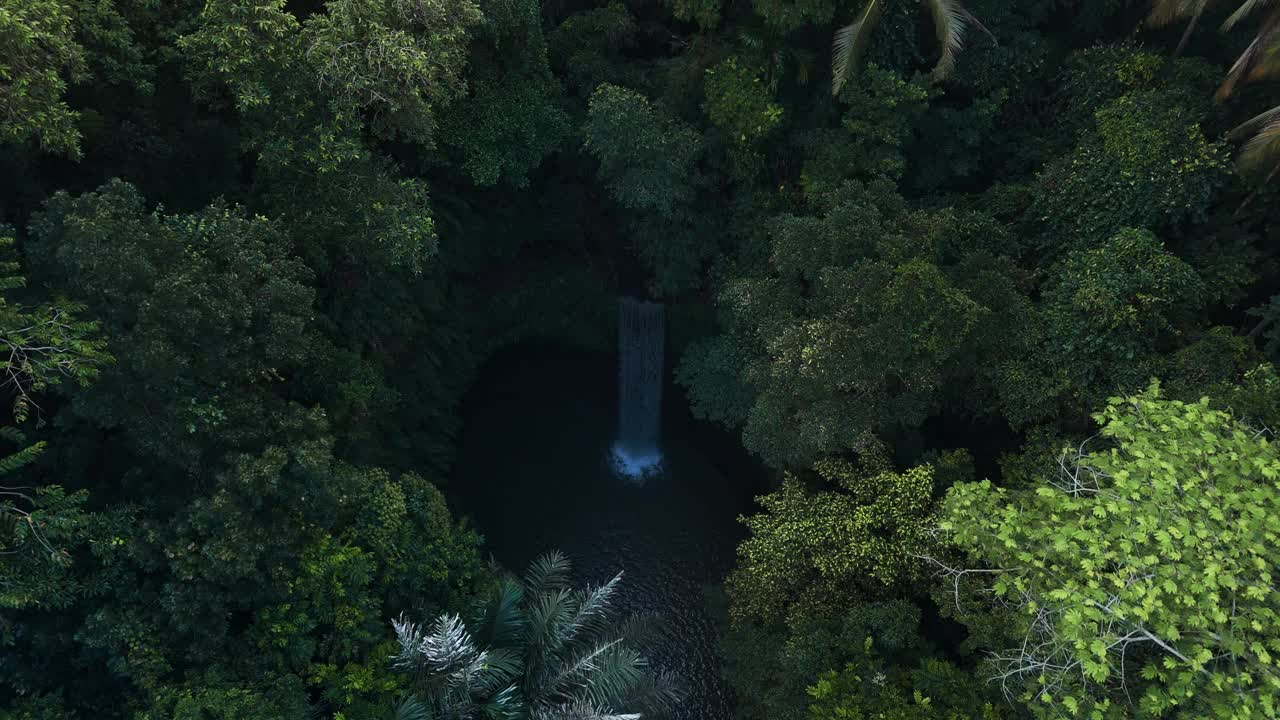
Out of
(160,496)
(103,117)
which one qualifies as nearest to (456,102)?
(103,117)

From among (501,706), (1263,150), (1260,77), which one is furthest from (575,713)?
(1260,77)

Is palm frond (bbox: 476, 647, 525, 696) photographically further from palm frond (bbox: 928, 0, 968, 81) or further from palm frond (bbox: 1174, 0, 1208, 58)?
palm frond (bbox: 1174, 0, 1208, 58)

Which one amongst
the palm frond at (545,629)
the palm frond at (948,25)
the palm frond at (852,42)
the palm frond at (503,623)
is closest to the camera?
the palm frond at (545,629)

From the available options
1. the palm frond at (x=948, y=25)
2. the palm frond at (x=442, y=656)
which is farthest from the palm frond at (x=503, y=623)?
the palm frond at (x=948, y=25)

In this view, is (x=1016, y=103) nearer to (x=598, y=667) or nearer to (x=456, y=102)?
(x=456, y=102)

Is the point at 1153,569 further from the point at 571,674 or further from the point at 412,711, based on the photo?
the point at 412,711

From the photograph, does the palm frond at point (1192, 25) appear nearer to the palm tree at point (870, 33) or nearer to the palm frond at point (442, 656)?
the palm tree at point (870, 33)
